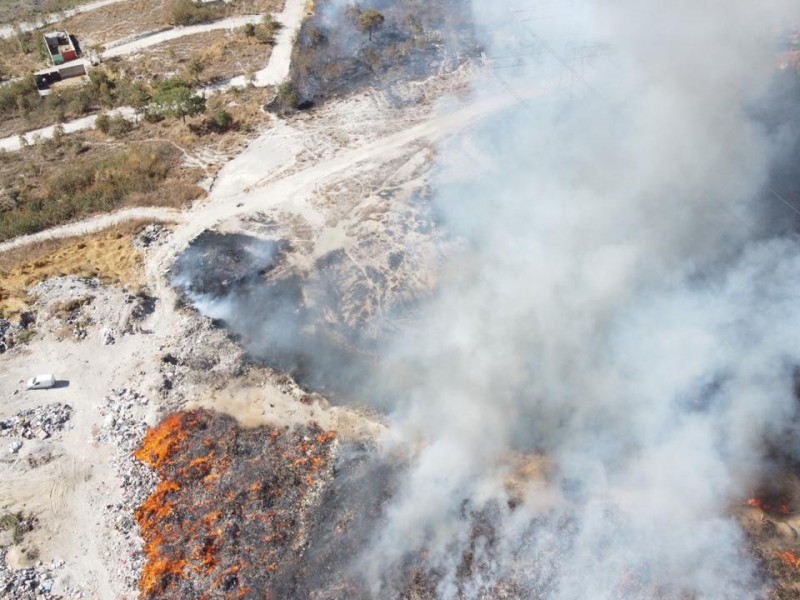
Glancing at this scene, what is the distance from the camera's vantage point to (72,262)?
22531 mm

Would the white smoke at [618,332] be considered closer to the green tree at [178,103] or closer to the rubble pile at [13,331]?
the rubble pile at [13,331]

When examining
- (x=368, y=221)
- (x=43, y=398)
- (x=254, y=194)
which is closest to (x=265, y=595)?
(x=43, y=398)

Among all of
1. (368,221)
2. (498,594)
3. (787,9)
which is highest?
(787,9)

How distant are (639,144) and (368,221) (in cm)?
1054

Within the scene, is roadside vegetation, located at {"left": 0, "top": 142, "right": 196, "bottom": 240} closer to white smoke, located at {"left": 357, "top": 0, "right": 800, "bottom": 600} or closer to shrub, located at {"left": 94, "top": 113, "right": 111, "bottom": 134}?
shrub, located at {"left": 94, "top": 113, "right": 111, "bottom": 134}

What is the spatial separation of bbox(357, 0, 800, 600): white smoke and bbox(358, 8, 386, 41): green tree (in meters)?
12.4

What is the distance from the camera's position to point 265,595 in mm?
13188

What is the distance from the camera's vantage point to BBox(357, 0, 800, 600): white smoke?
1349 centimetres

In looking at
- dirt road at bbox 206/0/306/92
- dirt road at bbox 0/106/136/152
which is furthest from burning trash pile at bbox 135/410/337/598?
dirt road at bbox 206/0/306/92

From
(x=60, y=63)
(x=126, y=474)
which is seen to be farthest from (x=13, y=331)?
(x=60, y=63)

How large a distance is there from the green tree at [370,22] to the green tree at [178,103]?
10.4m

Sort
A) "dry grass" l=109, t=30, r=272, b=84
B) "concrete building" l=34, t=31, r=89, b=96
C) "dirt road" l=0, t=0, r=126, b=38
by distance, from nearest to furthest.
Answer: "dry grass" l=109, t=30, r=272, b=84 < "concrete building" l=34, t=31, r=89, b=96 < "dirt road" l=0, t=0, r=126, b=38

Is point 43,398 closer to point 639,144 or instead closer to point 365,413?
point 365,413

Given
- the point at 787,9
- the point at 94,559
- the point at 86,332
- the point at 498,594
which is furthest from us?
the point at 787,9
